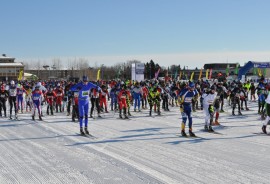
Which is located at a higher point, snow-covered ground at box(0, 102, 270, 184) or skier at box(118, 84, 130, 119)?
skier at box(118, 84, 130, 119)

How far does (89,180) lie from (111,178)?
0.44 metres

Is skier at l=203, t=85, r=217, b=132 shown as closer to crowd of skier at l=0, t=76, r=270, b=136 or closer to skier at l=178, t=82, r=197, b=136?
crowd of skier at l=0, t=76, r=270, b=136

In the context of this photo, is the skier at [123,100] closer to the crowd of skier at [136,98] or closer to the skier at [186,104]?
the crowd of skier at [136,98]

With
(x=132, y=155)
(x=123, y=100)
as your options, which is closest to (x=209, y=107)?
(x=132, y=155)

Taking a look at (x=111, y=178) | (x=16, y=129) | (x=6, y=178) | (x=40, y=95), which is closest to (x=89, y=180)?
(x=111, y=178)

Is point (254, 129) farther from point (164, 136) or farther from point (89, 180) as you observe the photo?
point (89, 180)

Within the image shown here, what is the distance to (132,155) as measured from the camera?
919 cm

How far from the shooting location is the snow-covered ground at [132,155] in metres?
7.16

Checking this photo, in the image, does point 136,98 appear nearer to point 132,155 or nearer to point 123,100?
point 123,100

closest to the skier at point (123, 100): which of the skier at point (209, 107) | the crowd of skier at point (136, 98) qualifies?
the crowd of skier at point (136, 98)

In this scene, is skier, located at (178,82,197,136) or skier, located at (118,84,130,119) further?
skier, located at (118,84,130,119)

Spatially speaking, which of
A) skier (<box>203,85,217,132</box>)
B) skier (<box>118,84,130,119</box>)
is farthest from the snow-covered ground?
skier (<box>118,84,130,119</box>)

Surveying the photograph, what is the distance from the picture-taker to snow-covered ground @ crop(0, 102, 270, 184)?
7160 mm

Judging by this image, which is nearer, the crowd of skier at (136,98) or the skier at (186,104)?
the skier at (186,104)
